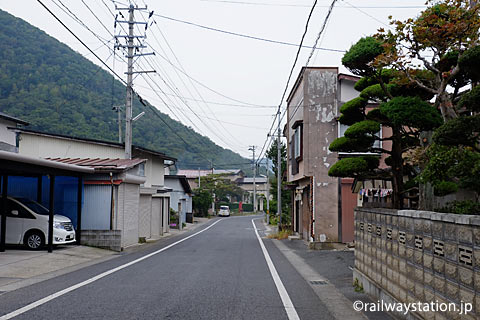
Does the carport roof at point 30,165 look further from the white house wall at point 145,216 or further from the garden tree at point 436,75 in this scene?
the garden tree at point 436,75

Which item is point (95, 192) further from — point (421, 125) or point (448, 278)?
point (448, 278)

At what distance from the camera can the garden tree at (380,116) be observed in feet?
28.0

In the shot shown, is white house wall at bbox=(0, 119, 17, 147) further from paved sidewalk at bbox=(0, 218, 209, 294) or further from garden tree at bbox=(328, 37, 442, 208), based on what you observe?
garden tree at bbox=(328, 37, 442, 208)

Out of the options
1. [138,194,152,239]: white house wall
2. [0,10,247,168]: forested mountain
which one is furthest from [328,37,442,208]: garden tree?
[0,10,247,168]: forested mountain

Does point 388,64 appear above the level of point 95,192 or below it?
above

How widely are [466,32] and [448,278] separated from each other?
510cm

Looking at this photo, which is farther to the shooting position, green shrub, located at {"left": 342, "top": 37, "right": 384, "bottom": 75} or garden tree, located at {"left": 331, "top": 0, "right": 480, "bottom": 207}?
green shrub, located at {"left": 342, "top": 37, "right": 384, "bottom": 75}

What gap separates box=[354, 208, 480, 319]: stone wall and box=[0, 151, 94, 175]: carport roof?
939cm

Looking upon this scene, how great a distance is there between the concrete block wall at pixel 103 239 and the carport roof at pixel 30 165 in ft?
8.86

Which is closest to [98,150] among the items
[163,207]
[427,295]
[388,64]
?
[163,207]

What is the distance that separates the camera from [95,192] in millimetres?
18406

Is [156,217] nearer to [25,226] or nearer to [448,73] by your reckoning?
[25,226]

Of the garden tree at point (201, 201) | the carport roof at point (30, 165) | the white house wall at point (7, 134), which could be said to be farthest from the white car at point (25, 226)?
the garden tree at point (201, 201)

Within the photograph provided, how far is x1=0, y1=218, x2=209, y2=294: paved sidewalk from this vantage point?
10.6m
